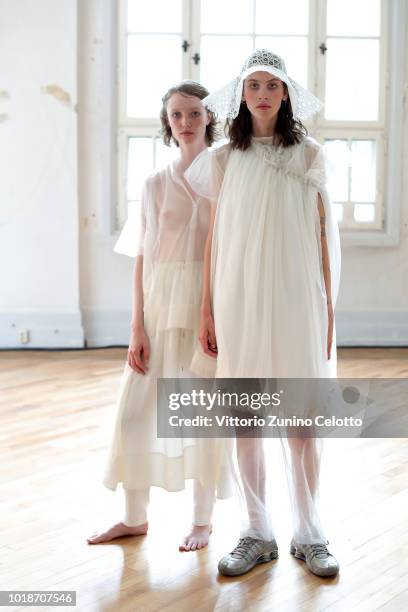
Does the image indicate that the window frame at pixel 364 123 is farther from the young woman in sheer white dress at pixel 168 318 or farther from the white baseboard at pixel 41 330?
the young woman in sheer white dress at pixel 168 318

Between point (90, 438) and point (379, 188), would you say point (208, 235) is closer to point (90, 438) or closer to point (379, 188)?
point (90, 438)

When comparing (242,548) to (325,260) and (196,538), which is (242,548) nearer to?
(196,538)

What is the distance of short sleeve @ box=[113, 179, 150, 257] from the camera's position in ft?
6.72

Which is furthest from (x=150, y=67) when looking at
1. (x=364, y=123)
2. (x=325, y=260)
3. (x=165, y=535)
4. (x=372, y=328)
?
(x=165, y=535)

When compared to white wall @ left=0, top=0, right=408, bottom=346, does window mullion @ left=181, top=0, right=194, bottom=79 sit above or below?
above

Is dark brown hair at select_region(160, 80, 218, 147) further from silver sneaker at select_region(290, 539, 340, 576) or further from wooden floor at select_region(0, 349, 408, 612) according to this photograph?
silver sneaker at select_region(290, 539, 340, 576)

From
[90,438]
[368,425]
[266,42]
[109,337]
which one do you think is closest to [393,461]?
[368,425]

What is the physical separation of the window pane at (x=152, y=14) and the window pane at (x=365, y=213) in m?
1.61

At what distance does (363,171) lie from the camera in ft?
16.2

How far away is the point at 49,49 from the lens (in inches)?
185

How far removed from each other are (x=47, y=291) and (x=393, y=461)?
2710mm

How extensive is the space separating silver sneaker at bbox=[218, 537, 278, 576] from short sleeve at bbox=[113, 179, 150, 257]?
79cm

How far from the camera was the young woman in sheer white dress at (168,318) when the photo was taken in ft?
6.48

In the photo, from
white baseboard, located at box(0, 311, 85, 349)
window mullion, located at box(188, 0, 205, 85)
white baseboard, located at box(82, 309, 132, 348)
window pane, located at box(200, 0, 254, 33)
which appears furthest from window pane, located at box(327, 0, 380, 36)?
white baseboard, located at box(0, 311, 85, 349)
